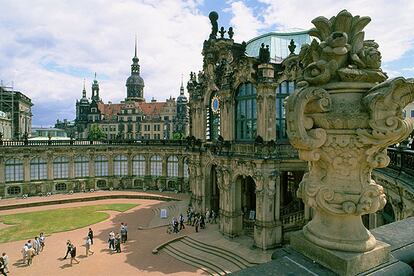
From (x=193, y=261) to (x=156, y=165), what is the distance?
31.4 meters

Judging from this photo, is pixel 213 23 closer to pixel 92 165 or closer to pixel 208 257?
pixel 208 257

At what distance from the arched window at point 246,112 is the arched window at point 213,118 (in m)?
4.45

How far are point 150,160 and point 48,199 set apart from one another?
17.2 m

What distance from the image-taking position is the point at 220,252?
Result: 24.1 m

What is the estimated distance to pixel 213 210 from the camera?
112 ft

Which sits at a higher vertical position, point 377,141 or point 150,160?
point 377,141

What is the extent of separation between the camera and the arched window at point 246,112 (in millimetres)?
26859

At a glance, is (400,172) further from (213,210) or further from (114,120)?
(114,120)

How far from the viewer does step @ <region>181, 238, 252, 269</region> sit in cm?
2209

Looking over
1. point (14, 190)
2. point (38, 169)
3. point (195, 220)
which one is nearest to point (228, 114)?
point (195, 220)

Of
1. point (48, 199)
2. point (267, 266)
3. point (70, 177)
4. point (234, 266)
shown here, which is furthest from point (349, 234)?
point (70, 177)

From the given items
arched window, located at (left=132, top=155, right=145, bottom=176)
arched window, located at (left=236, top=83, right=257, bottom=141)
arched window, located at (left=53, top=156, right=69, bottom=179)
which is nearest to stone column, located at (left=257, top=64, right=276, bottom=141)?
arched window, located at (left=236, top=83, right=257, bottom=141)

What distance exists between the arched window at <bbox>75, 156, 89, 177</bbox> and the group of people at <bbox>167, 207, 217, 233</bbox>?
85.7 ft

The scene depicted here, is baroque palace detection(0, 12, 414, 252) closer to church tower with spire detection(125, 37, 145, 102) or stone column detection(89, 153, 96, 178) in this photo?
stone column detection(89, 153, 96, 178)
